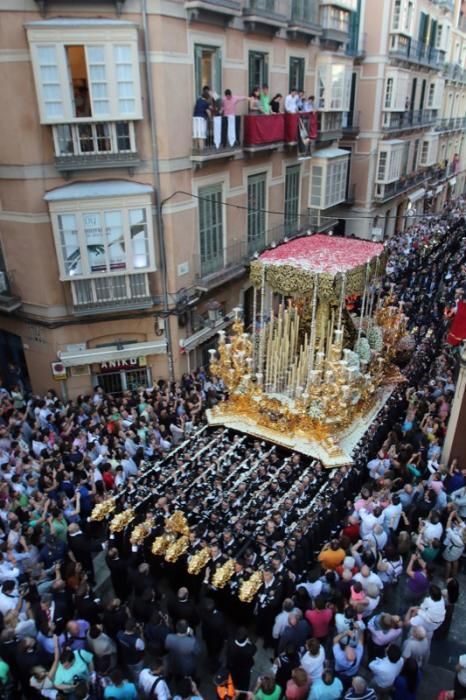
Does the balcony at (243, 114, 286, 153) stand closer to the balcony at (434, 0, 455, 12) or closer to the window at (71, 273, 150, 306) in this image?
the window at (71, 273, 150, 306)

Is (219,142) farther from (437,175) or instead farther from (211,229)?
(437,175)

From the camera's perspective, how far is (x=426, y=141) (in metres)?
31.4

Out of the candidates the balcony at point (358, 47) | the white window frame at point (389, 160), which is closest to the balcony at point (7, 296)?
the balcony at point (358, 47)

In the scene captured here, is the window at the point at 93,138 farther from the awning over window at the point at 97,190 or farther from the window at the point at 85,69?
the awning over window at the point at 97,190

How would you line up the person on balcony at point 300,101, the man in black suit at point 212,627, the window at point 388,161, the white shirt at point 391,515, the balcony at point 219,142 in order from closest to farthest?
the man in black suit at point 212,627 → the white shirt at point 391,515 → the balcony at point 219,142 → the person on balcony at point 300,101 → the window at point 388,161

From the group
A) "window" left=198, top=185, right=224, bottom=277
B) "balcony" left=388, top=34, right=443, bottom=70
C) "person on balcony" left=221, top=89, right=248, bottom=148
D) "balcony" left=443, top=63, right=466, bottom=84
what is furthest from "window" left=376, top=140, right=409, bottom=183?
"window" left=198, top=185, right=224, bottom=277

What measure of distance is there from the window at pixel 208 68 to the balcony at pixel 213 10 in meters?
0.65

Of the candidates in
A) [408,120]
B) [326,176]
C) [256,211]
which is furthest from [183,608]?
[408,120]

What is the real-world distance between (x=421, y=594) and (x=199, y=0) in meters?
13.3

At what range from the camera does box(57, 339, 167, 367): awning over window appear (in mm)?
13578

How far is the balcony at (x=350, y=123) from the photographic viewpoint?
2498 centimetres

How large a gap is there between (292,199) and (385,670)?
53.8 ft

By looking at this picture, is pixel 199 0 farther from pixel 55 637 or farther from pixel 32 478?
pixel 55 637

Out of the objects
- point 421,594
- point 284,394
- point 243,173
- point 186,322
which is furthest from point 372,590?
point 243,173
